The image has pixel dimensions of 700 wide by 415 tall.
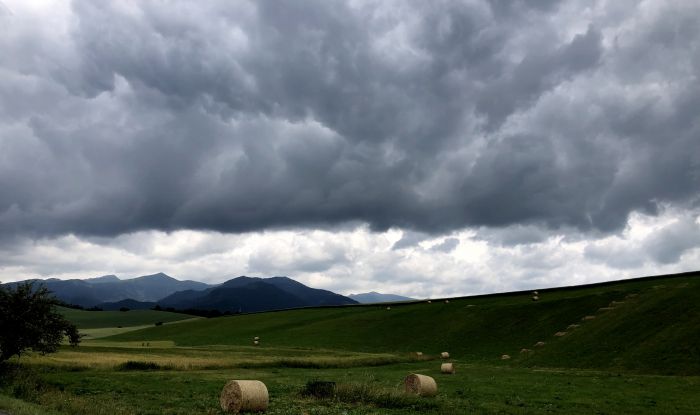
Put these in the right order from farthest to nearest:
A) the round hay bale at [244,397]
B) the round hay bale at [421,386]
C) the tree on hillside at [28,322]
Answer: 1. the tree on hillside at [28,322]
2. the round hay bale at [421,386]
3. the round hay bale at [244,397]

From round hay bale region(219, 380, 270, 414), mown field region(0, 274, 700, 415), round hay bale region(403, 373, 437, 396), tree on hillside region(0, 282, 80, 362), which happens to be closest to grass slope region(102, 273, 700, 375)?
mown field region(0, 274, 700, 415)

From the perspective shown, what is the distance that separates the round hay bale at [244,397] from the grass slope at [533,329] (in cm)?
3462

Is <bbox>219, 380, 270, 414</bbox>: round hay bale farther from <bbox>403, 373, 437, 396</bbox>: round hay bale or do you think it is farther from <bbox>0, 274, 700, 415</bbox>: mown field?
<bbox>403, 373, 437, 396</bbox>: round hay bale

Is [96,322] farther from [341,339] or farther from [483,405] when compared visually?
[483,405]

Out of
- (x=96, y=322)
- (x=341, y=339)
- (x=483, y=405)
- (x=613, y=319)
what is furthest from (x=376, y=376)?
(x=96, y=322)

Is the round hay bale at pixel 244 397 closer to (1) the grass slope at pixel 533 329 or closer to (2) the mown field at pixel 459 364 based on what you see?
(2) the mown field at pixel 459 364

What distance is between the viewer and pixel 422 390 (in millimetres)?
29469

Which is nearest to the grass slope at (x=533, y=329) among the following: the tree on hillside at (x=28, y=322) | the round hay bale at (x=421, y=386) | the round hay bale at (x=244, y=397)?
the round hay bale at (x=421, y=386)

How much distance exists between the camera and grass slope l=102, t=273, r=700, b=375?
49219 millimetres

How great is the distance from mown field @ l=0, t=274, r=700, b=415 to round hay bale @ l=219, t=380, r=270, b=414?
72 cm

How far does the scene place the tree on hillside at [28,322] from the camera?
42.3 m

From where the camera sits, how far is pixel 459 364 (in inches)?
2201

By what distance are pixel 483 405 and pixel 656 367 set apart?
2581cm

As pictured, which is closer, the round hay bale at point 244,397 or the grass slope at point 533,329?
the round hay bale at point 244,397
